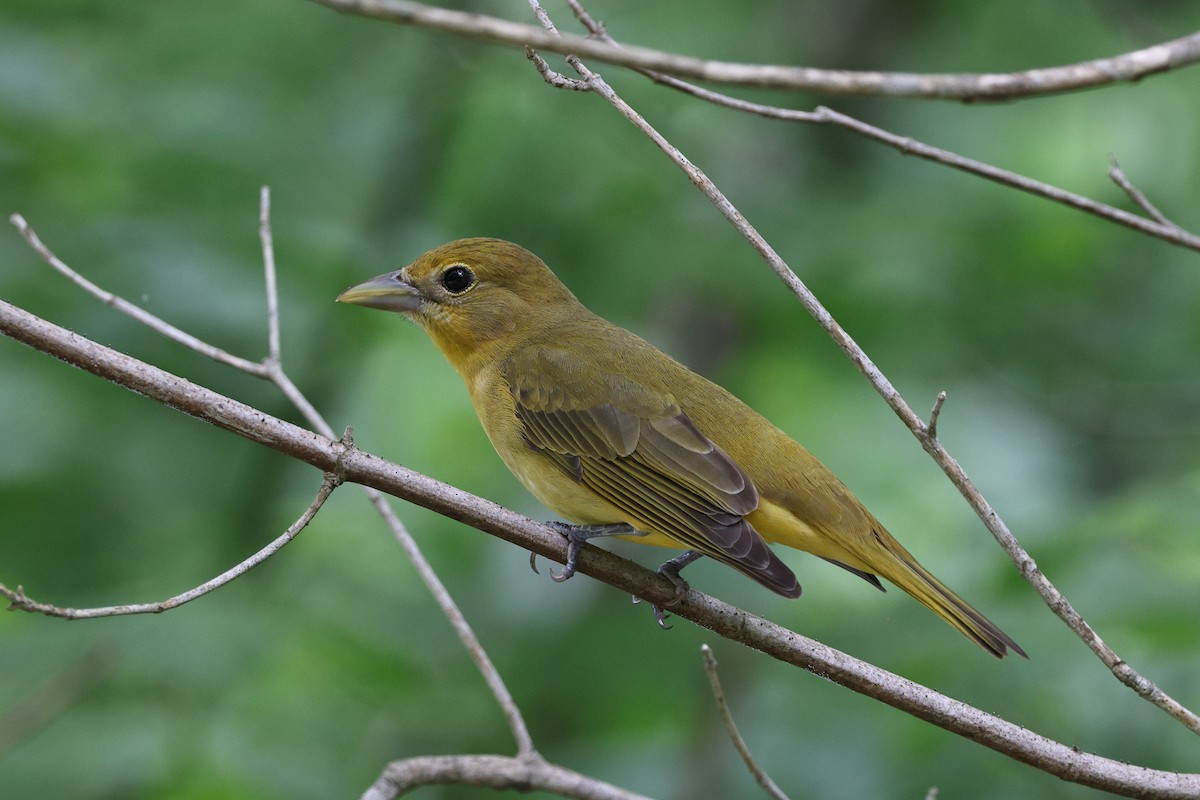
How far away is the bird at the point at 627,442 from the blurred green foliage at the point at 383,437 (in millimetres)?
366

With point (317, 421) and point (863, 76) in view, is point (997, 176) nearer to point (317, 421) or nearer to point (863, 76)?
point (863, 76)

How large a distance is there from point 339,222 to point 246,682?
1.97 meters

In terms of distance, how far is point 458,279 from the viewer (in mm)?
4926

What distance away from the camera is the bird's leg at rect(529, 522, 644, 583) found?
3.38m

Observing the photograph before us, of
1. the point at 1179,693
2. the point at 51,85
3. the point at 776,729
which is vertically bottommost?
the point at 51,85

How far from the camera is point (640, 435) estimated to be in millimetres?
4152

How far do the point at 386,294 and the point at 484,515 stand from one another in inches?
76.0

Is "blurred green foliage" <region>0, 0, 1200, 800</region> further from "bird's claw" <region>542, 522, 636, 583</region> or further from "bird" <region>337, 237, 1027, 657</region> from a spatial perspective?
"bird's claw" <region>542, 522, 636, 583</region>

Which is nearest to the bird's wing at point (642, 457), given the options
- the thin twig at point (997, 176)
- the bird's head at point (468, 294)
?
the bird's head at point (468, 294)

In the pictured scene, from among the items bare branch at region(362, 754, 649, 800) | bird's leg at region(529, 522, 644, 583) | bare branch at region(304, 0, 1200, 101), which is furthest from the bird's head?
bare branch at region(304, 0, 1200, 101)

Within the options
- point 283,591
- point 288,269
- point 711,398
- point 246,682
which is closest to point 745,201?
point 711,398

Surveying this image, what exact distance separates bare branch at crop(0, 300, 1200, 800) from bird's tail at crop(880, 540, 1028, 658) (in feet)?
1.51

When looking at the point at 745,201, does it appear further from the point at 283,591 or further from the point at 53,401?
the point at 53,401

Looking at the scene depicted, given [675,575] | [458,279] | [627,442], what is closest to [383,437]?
[458,279]
